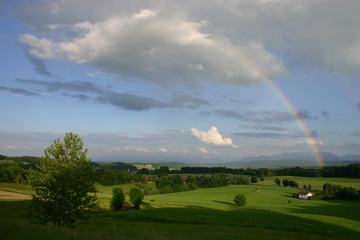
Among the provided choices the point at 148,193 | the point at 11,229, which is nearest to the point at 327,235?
the point at 11,229

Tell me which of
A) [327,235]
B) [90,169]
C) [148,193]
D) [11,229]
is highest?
[90,169]

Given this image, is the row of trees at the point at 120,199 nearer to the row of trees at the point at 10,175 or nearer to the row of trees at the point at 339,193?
the row of trees at the point at 10,175

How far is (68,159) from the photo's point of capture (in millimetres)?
21453

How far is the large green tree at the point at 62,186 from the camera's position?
19797mm

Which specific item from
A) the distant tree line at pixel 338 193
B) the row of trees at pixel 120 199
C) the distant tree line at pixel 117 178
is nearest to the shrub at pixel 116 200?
the row of trees at pixel 120 199

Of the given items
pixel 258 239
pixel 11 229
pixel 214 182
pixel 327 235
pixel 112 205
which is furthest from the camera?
pixel 214 182

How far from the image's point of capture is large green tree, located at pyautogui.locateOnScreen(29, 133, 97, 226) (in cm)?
1980

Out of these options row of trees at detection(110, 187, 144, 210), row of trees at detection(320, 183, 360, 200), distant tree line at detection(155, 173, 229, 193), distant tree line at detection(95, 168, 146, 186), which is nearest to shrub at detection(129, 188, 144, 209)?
row of trees at detection(110, 187, 144, 210)

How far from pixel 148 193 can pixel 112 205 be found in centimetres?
5538

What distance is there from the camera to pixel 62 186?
2005 centimetres

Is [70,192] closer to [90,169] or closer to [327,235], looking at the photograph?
[90,169]

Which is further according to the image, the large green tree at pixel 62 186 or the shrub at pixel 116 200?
the shrub at pixel 116 200

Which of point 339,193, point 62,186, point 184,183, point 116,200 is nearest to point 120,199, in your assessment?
point 116,200

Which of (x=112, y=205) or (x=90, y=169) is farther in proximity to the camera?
(x=112, y=205)
